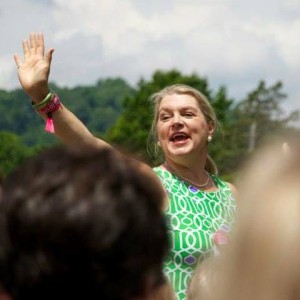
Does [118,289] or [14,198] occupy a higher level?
[14,198]

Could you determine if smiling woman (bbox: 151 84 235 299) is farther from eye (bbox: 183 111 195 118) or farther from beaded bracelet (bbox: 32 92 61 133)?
beaded bracelet (bbox: 32 92 61 133)

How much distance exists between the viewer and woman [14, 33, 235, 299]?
15.4 ft

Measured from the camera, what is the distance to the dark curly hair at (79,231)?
196 centimetres

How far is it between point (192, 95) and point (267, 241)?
12.0ft

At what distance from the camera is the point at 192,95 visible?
5.52 m

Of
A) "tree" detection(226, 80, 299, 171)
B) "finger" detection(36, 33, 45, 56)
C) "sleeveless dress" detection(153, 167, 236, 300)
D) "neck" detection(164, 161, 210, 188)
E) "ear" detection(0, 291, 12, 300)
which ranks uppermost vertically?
"tree" detection(226, 80, 299, 171)

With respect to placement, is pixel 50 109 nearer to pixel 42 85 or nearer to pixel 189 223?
pixel 42 85

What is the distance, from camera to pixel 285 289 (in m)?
1.88

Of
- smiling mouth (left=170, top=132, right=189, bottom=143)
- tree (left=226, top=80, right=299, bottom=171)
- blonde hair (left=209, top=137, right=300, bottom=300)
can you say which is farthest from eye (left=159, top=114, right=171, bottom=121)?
tree (left=226, top=80, right=299, bottom=171)

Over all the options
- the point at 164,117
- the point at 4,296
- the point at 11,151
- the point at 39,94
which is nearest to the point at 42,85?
the point at 39,94

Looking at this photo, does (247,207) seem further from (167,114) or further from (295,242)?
(167,114)

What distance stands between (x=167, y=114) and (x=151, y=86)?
56.5 m

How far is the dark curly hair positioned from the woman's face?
10.7 ft

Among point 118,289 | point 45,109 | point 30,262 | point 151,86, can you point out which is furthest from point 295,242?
point 151,86
